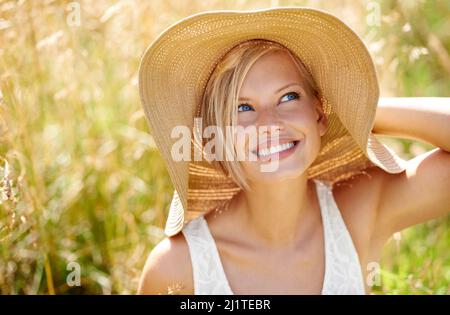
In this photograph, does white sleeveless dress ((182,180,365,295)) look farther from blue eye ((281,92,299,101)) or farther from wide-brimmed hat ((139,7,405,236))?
blue eye ((281,92,299,101))

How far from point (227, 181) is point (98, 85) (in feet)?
3.02

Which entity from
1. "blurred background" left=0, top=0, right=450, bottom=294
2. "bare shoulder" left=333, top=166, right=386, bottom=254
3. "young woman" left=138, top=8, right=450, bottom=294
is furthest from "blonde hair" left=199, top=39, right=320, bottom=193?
"blurred background" left=0, top=0, right=450, bottom=294

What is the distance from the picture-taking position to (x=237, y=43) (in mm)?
2008

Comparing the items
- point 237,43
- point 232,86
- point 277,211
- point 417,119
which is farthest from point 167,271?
point 417,119

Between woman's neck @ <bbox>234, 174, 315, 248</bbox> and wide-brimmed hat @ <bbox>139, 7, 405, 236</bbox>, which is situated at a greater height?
wide-brimmed hat @ <bbox>139, 7, 405, 236</bbox>

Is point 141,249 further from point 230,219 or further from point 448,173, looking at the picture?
point 448,173

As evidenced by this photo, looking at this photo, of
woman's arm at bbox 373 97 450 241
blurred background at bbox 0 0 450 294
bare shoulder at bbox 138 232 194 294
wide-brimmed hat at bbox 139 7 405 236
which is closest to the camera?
wide-brimmed hat at bbox 139 7 405 236

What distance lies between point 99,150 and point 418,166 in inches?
54.8

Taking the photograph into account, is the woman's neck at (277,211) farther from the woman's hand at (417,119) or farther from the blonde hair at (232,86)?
the woman's hand at (417,119)

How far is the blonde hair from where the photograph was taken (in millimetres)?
1982

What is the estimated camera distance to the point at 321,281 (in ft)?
7.09

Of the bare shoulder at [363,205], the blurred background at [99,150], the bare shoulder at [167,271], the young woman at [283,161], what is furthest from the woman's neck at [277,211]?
the blurred background at [99,150]

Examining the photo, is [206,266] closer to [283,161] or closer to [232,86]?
[283,161]

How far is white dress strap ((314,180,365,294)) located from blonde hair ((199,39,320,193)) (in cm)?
31
